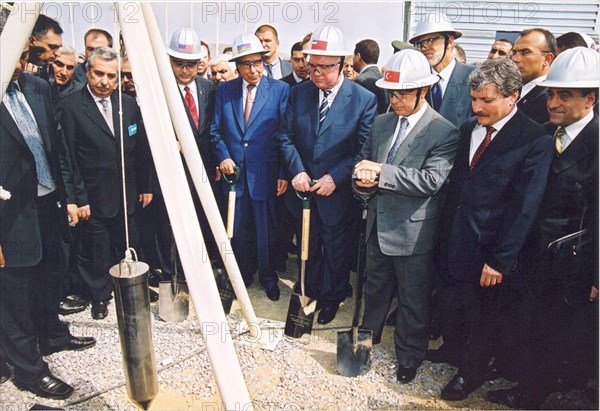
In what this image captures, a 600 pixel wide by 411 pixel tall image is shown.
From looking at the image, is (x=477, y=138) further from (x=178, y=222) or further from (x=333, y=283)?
(x=178, y=222)

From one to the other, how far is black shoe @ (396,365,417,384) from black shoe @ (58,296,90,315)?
3.36 m

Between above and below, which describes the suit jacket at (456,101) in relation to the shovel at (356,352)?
above

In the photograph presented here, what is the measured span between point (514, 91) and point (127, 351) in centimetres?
307

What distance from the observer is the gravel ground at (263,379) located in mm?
3914

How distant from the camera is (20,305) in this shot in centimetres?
390

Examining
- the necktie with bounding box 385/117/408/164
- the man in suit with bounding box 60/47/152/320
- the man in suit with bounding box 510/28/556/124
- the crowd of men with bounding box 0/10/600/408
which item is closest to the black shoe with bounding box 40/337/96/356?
the crowd of men with bounding box 0/10/600/408

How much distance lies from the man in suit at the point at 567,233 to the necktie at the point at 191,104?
3556 millimetres

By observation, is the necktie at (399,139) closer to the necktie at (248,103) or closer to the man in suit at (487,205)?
the man in suit at (487,205)

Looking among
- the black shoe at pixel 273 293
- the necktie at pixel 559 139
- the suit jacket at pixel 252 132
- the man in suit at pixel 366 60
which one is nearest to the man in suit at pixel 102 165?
the suit jacket at pixel 252 132

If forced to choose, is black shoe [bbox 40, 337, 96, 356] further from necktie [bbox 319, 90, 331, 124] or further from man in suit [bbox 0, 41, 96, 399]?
necktie [bbox 319, 90, 331, 124]

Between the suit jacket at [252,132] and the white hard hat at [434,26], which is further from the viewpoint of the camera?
the suit jacket at [252,132]

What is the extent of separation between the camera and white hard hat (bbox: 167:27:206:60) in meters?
5.27

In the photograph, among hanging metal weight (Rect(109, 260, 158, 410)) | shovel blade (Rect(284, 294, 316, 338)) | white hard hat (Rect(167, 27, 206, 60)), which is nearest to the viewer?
hanging metal weight (Rect(109, 260, 158, 410))

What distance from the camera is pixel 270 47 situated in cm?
750
